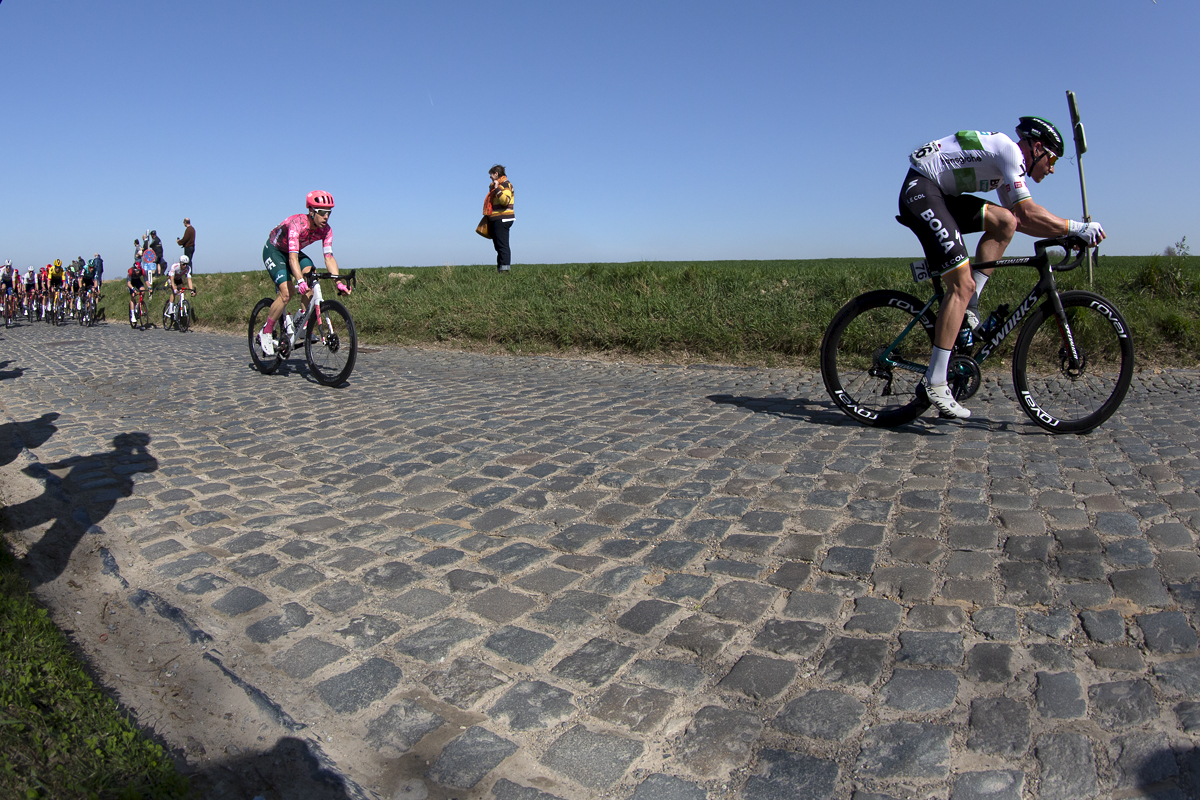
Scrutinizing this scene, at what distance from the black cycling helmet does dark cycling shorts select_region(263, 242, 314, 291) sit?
23.6 ft

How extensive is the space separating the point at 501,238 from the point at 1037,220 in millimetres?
12715

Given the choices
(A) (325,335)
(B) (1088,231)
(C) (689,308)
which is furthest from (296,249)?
(B) (1088,231)

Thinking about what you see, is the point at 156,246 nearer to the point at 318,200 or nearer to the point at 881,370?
the point at 318,200

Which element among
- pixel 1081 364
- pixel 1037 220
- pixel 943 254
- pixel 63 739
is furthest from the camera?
pixel 1081 364

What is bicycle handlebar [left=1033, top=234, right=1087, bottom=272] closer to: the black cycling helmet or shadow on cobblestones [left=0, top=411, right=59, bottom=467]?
the black cycling helmet

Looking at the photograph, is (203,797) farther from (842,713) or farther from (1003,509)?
(1003,509)

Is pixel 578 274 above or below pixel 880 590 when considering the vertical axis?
above

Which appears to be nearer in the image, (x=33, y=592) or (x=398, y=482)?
(x=33, y=592)

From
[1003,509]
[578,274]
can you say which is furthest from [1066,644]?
[578,274]

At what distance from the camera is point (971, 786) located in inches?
80.3

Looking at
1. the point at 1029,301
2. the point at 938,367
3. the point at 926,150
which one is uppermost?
the point at 926,150

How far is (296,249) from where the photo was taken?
344 inches

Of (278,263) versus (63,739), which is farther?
(278,263)

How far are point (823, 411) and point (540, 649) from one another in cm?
443
